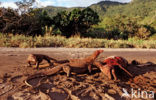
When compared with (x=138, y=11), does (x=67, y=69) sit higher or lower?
lower

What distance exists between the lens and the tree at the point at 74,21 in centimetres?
1334

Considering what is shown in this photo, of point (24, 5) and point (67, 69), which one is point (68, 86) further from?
point (24, 5)

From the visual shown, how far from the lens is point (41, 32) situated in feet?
40.7

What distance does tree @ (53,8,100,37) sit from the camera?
1334 centimetres

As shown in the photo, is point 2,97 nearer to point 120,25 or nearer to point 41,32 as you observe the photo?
point 41,32

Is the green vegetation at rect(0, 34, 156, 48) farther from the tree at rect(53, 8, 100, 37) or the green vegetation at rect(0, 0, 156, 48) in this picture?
the tree at rect(53, 8, 100, 37)

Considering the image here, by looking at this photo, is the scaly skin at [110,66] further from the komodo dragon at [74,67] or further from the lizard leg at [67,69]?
the lizard leg at [67,69]

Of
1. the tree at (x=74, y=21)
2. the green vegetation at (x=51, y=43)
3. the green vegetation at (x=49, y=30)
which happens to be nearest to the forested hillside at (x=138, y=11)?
the tree at (x=74, y=21)

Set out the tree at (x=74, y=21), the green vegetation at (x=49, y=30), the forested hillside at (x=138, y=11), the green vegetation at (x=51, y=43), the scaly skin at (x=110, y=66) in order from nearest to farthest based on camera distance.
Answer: the scaly skin at (x=110, y=66) < the green vegetation at (x=51, y=43) < the green vegetation at (x=49, y=30) < the tree at (x=74, y=21) < the forested hillside at (x=138, y=11)

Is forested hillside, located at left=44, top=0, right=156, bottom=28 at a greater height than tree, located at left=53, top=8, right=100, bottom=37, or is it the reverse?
forested hillside, located at left=44, top=0, right=156, bottom=28

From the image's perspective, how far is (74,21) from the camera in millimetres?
13711

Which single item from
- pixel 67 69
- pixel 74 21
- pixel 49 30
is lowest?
pixel 67 69

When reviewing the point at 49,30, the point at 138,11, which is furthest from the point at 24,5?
the point at 138,11

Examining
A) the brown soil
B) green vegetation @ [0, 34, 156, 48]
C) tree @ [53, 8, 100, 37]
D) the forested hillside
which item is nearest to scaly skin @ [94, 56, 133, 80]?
the brown soil
